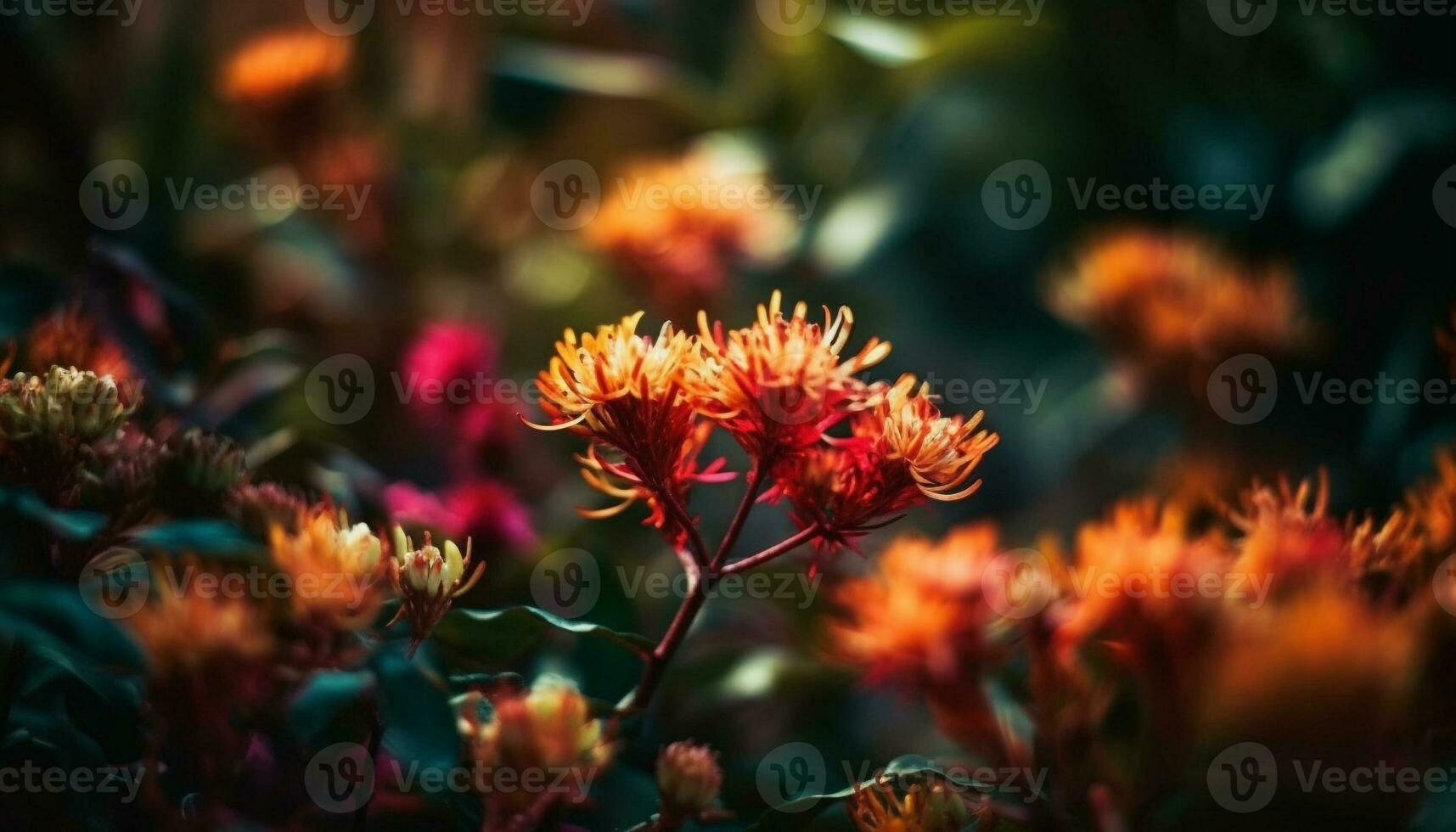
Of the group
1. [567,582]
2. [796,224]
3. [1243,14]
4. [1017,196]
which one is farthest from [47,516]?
[1243,14]

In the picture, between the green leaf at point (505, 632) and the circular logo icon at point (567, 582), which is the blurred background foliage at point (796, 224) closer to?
the circular logo icon at point (567, 582)

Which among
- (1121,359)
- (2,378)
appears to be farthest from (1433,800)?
(2,378)

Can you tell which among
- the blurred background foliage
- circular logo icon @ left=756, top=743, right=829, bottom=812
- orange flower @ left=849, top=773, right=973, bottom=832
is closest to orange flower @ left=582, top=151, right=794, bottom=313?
the blurred background foliage

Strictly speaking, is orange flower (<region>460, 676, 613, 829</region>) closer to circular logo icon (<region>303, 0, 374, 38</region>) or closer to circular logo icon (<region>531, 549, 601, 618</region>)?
circular logo icon (<region>531, 549, 601, 618</region>)

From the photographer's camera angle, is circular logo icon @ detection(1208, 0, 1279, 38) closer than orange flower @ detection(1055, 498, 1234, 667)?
No

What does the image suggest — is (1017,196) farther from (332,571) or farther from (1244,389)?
(332,571)

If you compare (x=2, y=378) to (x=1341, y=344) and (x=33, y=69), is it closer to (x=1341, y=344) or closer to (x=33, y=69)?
(x=33, y=69)

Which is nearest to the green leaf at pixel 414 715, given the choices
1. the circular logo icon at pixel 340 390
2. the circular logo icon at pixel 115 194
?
the circular logo icon at pixel 340 390
